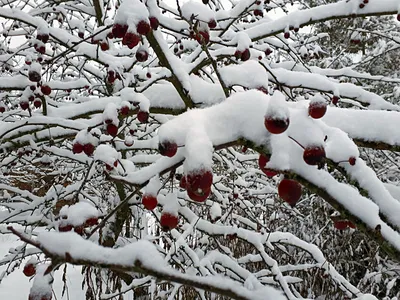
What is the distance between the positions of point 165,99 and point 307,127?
5.53 ft

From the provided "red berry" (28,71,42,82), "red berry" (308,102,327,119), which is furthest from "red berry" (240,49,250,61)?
"red berry" (28,71,42,82)

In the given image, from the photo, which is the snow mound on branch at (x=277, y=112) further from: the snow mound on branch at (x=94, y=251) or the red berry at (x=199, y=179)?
the snow mound on branch at (x=94, y=251)

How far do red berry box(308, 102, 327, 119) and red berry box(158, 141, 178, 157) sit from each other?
34 centimetres

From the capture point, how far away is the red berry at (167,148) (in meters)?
0.82

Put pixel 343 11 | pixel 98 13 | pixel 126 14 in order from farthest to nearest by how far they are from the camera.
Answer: pixel 98 13 → pixel 343 11 → pixel 126 14

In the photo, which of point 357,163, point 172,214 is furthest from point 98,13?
point 357,163

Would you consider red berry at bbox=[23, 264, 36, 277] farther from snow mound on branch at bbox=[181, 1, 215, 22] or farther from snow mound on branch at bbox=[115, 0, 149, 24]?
snow mound on branch at bbox=[181, 1, 215, 22]

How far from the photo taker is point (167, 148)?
0.83 m

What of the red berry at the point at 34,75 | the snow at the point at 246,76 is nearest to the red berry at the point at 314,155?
the snow at the point at 246,76

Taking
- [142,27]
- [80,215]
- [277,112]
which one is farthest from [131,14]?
[277,112]

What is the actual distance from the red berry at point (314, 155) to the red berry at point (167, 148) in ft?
0.88

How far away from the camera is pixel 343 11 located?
2.35 meters

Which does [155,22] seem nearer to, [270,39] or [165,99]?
[165,99]

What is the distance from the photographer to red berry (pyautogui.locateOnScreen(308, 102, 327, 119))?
3.07 ft
